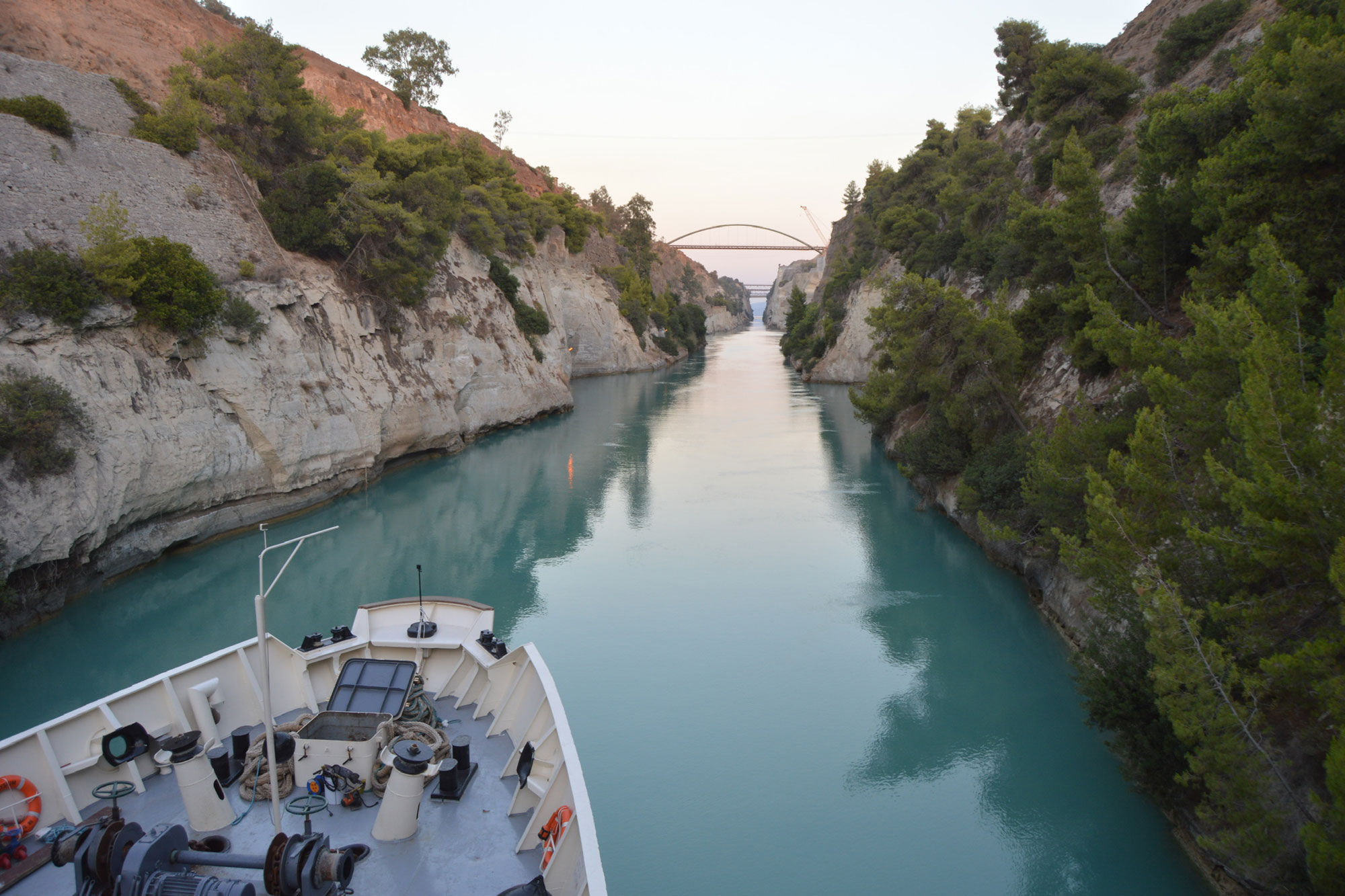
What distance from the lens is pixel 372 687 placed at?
27.0ft

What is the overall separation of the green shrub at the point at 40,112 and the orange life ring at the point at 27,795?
53.6 ft

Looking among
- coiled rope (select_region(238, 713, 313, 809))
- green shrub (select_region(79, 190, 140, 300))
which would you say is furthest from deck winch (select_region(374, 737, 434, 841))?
green shrub (select_region(79, 190, 140, 300))

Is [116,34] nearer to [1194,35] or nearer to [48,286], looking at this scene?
[48,286]

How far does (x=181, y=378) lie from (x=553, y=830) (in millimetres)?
15489

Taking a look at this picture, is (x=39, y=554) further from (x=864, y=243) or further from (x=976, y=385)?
(x=864, y=243)

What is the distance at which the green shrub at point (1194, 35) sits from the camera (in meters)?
23.1

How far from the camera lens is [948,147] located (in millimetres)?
45469

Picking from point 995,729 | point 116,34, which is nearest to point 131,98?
point 116,34

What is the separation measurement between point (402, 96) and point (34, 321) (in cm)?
4495

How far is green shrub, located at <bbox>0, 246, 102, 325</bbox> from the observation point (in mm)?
13930

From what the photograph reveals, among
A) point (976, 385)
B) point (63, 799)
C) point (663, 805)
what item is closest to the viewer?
point (63, 799)

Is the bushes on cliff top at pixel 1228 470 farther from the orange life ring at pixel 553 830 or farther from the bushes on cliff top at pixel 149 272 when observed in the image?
the bushes on cliff top at pixel 149 272

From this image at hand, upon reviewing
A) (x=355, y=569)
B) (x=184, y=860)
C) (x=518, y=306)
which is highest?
(x=518, y=306)

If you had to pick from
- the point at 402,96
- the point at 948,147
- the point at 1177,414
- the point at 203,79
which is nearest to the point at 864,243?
the point at 948,147
